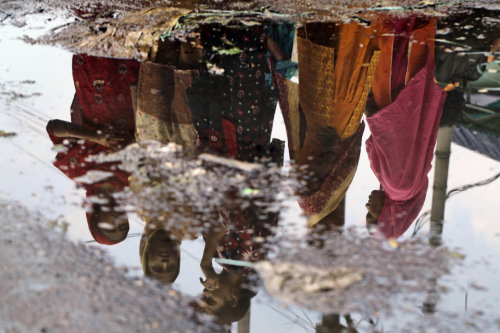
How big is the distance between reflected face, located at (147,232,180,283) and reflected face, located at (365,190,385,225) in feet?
2.01

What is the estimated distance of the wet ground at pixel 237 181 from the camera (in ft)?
5.10

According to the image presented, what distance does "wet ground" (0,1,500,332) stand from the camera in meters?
1.55

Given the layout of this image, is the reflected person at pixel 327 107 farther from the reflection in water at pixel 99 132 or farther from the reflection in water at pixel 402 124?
the reflection in water at pixel 99 132

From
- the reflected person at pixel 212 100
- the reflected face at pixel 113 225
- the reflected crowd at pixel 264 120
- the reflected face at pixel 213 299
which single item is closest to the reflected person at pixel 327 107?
the reflected crowd at pixel 264 120

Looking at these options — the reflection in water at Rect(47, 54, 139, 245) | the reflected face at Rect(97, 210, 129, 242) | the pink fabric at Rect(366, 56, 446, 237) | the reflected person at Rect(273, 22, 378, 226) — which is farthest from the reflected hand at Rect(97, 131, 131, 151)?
the pink fabric at Rect(366, 56, 446, 237)

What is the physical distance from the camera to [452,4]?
4.27 meters

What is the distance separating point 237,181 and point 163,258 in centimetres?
51

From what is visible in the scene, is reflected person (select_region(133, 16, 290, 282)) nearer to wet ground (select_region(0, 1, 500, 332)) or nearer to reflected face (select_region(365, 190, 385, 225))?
wet ground (select_region(0, 1, 500, 332))

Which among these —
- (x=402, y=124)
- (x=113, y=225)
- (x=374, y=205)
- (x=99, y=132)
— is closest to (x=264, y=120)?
(x=402, y=124)

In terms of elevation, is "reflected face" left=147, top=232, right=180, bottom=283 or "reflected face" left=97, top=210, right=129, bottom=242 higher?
"reflected face" left=97, top=210, right=129, bottom=242

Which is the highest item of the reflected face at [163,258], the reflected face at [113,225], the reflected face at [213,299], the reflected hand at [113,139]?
the reflected hand at [113,139]

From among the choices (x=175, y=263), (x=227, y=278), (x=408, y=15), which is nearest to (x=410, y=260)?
(x=227, y=278)

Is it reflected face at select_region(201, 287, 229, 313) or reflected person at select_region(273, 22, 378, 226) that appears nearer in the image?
reflected face at select_region(201, 287, 229, 313)

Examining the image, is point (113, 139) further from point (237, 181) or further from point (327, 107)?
point (327, 107)
